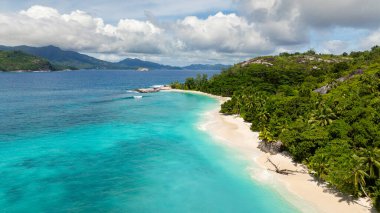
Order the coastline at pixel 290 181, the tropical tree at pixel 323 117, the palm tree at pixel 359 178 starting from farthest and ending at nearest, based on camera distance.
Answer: the tropical tree at pixel 323 117, the coastline at pixel 290 181, the palm tree at pixel 359 178

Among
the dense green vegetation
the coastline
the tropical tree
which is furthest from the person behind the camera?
the tropical tree

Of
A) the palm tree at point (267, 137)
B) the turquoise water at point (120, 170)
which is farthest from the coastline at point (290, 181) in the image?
the palm tree at point (267, 137)

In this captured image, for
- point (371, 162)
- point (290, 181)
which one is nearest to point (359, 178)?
point (371, 162)

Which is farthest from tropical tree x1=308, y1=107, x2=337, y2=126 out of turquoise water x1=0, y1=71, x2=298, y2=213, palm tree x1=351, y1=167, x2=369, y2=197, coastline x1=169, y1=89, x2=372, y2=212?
palm tree x1=351, y1=167, x2=369, y2=197

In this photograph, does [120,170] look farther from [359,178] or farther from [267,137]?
[359,178]

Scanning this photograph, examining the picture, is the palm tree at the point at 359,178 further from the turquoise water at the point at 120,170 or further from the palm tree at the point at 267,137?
the palm tree at the point at 267,137

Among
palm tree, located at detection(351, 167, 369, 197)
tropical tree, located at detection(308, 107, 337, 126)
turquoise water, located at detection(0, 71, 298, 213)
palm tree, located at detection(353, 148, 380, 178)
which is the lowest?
turquoise water, located at detection(0, 71, 298, 213)

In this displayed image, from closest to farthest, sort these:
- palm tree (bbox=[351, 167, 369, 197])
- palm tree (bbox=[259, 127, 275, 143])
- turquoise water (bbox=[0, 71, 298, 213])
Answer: palm tree (bbox=[351, 167, 369, 197]) → turquoise water (bbox=[0, 71, 298, 213]) → palm tree (bbox=[259, 127, 275, 143])

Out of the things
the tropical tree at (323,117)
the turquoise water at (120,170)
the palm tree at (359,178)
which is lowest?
the turquoise water at (120,170)

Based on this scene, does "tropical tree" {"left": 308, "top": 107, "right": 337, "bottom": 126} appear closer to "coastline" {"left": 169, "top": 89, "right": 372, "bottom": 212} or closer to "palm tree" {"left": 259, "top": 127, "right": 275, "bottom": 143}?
"palm tree" {"left": 259, "top": 127, "right": 275, "bottom": 143}

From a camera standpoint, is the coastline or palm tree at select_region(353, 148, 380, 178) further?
the coastline
